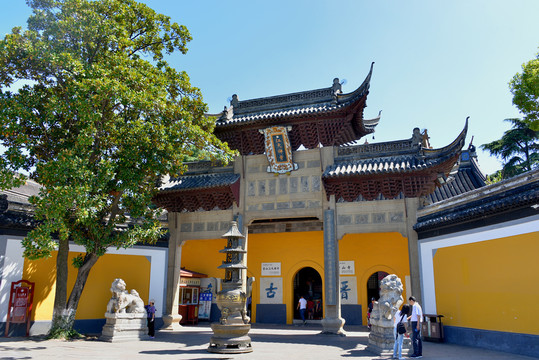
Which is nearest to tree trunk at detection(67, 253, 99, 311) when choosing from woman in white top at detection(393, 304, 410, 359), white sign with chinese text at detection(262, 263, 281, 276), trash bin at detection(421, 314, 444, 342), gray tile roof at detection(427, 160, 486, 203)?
white sign with chinese text at detection(262, 263, 281, 276)

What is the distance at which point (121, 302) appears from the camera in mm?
10766

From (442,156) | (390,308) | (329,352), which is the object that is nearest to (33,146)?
(329,352)

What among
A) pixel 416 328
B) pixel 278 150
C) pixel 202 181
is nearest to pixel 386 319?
pixel 416 328

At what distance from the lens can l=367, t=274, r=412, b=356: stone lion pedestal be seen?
27.7 feet

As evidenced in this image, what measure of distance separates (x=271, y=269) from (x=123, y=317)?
21.9ft

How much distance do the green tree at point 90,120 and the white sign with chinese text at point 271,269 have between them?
6333 mm

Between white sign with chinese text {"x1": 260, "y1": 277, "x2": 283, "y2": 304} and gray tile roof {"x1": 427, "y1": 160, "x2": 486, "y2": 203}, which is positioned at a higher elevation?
gray tile roof {"x1": 427, "y1": 160, "x2": 486, "y2": 203}

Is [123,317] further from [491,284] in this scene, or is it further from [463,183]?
[463,183]

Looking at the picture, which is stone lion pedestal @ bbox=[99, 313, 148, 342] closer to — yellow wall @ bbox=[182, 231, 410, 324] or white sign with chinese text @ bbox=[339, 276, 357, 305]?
yellow wall @ bbox=[182, 231, 410, 324]

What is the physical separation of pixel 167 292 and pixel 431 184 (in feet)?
29.6

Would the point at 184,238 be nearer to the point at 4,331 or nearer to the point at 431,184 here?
the point at 4,331

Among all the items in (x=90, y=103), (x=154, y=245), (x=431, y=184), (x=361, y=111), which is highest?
(x=361, y=111)

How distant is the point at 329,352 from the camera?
28.5ft

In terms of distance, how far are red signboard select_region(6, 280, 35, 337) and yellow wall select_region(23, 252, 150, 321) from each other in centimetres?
24
